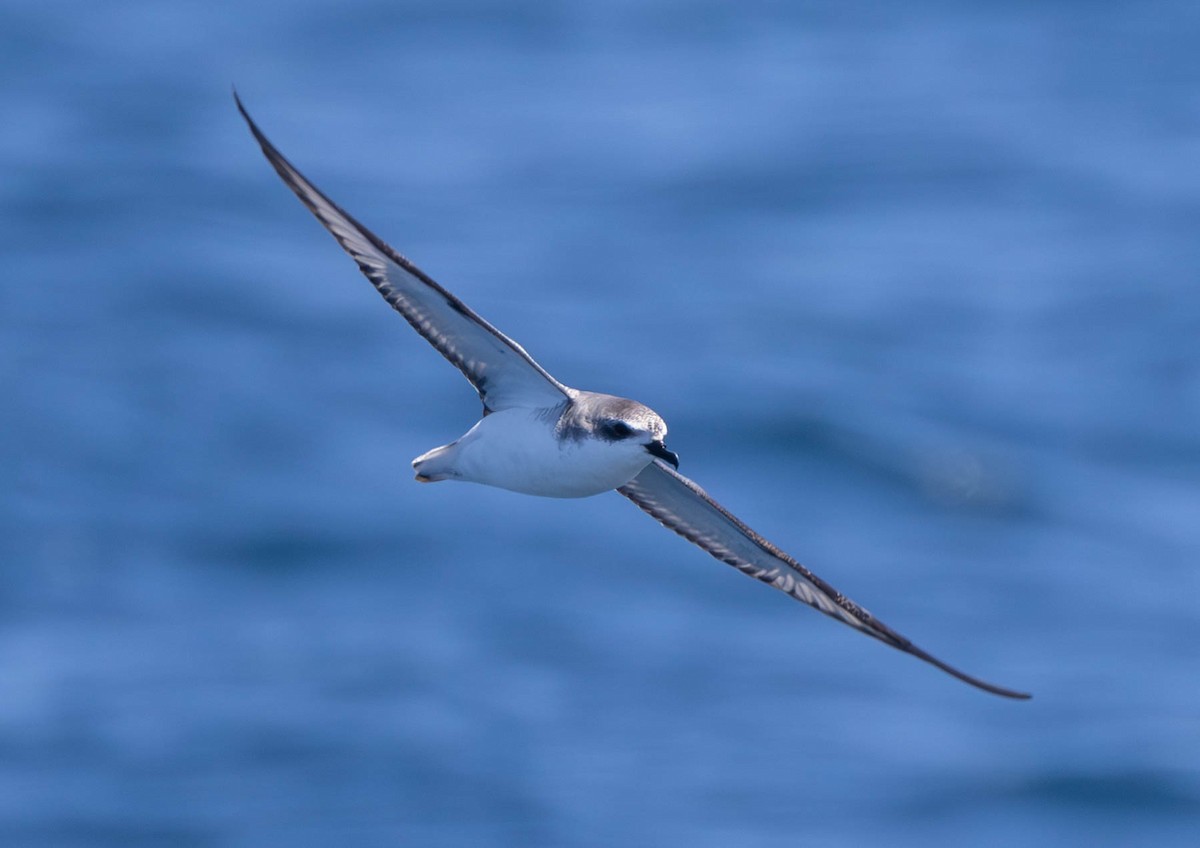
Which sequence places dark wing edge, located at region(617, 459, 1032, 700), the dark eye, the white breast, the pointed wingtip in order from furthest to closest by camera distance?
1. dark wing edge, located at region(617, 459, 1032, 700)
2. the white breast
3. the dark eye
4. the pointed wingtip

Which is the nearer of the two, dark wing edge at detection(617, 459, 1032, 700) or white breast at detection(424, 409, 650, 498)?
white breast at detection(424, 409, 650, 498)

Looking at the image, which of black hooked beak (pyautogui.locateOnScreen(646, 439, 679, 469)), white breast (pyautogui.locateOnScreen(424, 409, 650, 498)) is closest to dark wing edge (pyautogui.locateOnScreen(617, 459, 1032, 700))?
white breast (pyautogui.locateOnScreen(424, 409, 650, 498))

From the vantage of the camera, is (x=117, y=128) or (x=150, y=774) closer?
(x=150, y=774)

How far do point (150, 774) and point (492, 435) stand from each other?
124ft

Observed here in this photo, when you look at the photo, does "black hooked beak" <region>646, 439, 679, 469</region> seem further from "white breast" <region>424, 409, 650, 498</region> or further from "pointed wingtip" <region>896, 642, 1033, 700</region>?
"pointed wingtip" <region>896, 642, 1033, 700</region>

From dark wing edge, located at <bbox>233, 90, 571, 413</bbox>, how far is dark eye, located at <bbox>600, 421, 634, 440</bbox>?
43cm

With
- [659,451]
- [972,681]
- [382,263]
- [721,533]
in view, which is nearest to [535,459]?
[659,451]

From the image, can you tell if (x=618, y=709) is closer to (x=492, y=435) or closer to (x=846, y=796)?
(x=846, y=796)

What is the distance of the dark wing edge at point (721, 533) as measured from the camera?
1296 centimetres

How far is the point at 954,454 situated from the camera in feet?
184

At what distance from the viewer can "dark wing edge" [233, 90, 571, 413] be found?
34.9ft

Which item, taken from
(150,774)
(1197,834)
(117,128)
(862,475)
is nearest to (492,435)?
(1197,834)

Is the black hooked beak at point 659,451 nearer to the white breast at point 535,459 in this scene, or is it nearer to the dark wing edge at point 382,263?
the white breast at point 535,459

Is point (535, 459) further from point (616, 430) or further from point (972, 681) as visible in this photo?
point (972, 681)
